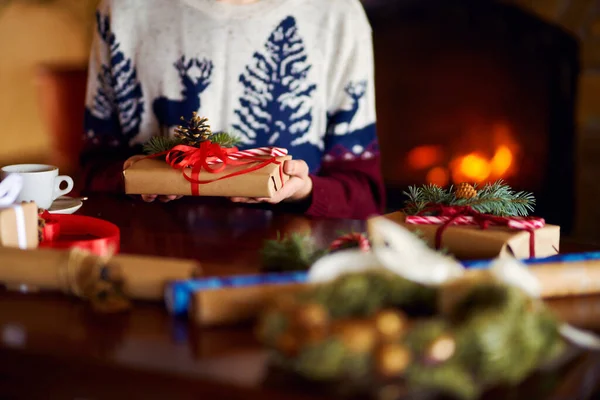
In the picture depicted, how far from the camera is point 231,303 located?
0.62 meters

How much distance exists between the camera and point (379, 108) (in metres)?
2.78

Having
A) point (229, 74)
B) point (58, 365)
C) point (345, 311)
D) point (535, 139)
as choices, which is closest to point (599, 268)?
point (345, 311)

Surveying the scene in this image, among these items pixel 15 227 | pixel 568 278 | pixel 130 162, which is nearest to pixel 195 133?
pixel 130 162

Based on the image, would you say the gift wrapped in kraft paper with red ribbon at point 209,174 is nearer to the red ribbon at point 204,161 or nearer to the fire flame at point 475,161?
the red ribbon at point 204,161

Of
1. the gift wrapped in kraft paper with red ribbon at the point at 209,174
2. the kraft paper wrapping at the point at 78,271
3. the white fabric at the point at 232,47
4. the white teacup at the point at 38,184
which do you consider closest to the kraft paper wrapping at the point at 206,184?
the gift wrapped in kraft paper with red ribbon at the point at 209,174

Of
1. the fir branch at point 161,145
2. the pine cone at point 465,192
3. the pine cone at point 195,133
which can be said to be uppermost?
the pine cone at point 195,133

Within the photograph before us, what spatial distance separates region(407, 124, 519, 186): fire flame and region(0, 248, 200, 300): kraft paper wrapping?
6.26ft

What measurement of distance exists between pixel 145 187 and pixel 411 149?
1761 mm

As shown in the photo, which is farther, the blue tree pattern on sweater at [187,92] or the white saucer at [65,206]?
the blue tree pattern on sweater at [187,92]

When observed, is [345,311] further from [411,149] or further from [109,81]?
[411,149]

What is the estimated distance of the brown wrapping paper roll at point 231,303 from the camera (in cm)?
62

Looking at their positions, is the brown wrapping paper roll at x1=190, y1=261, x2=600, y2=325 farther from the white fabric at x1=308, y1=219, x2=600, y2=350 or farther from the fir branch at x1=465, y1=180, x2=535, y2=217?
the fir branch at x1=465, y1=180, x2=535, y2=217

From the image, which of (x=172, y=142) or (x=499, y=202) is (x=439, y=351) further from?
(x=172, y=142)

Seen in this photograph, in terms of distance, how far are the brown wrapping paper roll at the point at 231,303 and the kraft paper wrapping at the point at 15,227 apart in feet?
0.88
